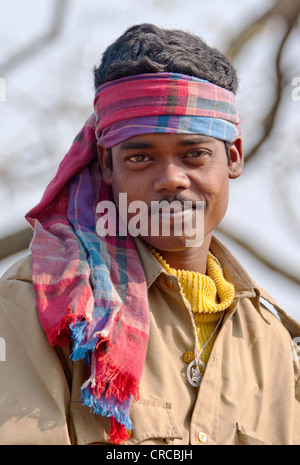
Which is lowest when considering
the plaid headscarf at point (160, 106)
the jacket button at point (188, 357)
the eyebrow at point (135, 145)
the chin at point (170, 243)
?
the jacket button at point (188, 357)

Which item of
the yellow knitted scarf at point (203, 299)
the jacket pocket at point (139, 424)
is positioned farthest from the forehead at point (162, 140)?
the jacket pocket at point (139, 424)

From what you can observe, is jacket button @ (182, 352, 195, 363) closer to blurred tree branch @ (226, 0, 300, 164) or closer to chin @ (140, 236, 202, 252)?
chin @ (140, 236, 202, 252)

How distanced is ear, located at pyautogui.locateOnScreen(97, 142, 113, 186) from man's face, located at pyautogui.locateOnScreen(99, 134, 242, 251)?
35 mm

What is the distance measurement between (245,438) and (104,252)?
79 cm

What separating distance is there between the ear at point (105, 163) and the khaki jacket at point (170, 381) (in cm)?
30

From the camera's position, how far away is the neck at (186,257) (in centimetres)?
250

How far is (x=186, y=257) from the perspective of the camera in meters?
2.51

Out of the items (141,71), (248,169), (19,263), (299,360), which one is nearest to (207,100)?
(141,71)

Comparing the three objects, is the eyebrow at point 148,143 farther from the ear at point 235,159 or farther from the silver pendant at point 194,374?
the silver pendant at point 194,374

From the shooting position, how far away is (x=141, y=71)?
235cm

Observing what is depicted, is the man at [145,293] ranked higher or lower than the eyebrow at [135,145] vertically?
lower

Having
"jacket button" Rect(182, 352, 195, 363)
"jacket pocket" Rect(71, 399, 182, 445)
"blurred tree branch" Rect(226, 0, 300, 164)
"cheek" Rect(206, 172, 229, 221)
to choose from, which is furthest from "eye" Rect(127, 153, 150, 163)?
"blurred tree branch" Rect(226, 0, 300, 164)

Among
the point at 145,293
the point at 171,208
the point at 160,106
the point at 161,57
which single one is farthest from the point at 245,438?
the point at 161,57
